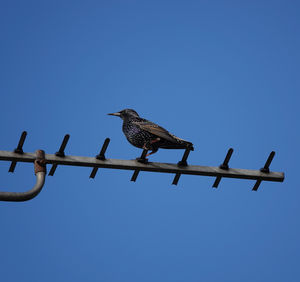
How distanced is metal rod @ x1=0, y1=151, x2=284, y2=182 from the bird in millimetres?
392

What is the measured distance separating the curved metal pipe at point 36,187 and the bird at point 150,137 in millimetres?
1849

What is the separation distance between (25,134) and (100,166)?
1.04 m

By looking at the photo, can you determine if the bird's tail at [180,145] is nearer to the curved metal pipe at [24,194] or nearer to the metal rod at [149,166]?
the metal rod at [149,166]

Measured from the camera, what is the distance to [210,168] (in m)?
8.08

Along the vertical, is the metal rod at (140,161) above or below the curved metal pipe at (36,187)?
above

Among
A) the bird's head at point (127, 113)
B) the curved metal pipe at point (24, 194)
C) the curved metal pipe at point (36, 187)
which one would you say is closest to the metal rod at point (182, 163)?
the bird's head at point (127, 113)

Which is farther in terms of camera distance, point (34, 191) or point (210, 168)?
point (210, 168)

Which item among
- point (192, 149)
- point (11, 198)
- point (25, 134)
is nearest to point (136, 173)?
point (192, 149)

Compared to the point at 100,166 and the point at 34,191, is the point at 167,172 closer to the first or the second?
the point at 100,166

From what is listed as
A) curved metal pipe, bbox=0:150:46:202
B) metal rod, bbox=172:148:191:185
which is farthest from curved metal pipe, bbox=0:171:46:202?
metal rod, bbox=172:148:191:185

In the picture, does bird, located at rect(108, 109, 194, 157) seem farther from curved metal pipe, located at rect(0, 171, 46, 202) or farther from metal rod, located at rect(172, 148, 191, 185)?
curved metal pipe, located at rect(0, 171, 46, 202)

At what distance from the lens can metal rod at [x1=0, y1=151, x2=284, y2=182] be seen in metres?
7.05

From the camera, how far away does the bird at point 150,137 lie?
8.43m

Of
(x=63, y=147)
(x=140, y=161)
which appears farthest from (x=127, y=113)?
(x=63, y=147)
